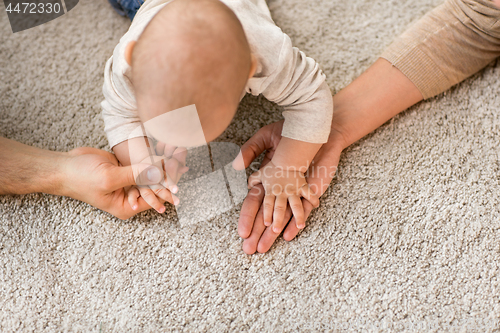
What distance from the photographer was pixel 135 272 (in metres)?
0.57

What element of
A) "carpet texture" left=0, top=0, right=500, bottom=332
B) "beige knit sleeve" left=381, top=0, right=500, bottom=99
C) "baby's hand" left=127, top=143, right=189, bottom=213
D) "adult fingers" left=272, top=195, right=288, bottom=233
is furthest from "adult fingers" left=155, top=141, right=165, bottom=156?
"beige knit sleeve" left=381, top=0, right=500, bottom=99

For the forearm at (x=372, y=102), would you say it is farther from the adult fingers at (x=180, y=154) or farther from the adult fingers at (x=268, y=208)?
the adult fingers at (x=180, y=154)

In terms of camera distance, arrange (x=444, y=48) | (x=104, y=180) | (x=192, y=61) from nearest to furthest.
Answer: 1. (x=192, y=61)
2. (x=104, y=180)
3. (x=444, y=48)

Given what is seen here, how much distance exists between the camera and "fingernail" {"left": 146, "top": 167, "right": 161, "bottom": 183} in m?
0.56

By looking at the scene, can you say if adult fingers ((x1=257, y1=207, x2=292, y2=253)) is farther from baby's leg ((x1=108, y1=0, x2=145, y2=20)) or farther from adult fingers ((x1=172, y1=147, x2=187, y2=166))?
baby's leg ((x1=108, y1=0, x2=145, y2=20))

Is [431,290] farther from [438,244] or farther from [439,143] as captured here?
[439,143]

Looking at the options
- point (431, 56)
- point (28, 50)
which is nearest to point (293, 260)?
point (431, 56)

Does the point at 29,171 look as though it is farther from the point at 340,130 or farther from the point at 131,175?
the point at 340,130

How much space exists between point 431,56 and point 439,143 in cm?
15

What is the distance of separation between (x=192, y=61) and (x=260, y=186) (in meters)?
0.30

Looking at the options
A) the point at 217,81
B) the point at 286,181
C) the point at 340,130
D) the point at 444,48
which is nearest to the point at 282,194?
the point at 286,181

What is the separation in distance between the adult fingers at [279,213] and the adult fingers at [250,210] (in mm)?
34

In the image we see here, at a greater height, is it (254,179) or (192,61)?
(192,61)

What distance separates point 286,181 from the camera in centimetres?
59
